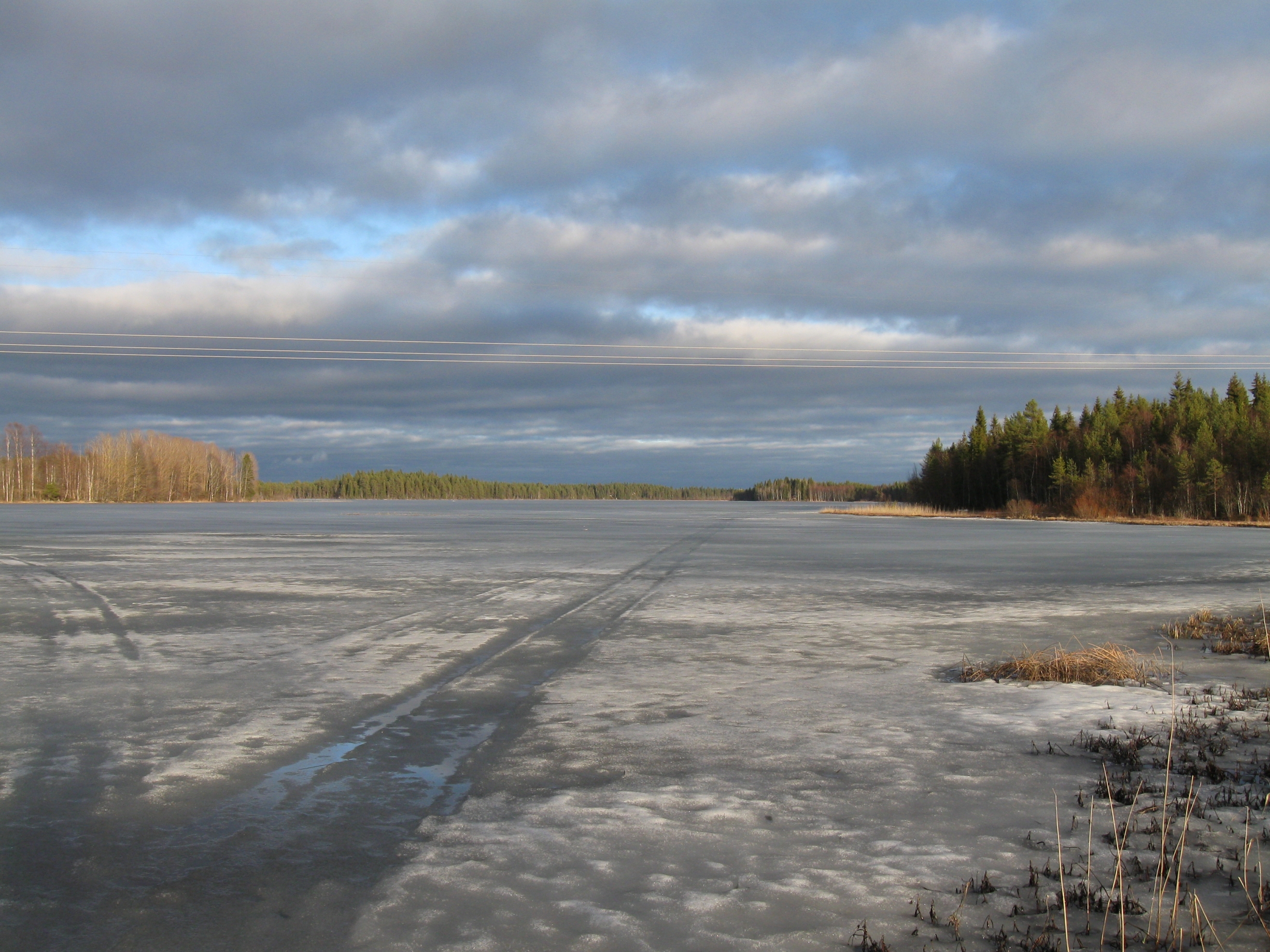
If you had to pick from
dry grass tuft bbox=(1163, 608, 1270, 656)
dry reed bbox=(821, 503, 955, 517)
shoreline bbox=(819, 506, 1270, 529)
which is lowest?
shoreline bbox=(819, 506, 1270, 529)

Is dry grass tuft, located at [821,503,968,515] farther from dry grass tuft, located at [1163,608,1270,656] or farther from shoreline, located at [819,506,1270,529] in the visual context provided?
dry grass tuft, located at [1163,608,1270,656]

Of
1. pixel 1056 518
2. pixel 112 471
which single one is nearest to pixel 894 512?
pixel 1056 518

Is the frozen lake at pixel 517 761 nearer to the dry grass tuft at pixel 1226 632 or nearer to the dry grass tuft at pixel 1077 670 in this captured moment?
the dry grass tuft at pixel 1077 670

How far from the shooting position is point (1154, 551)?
3200 cm

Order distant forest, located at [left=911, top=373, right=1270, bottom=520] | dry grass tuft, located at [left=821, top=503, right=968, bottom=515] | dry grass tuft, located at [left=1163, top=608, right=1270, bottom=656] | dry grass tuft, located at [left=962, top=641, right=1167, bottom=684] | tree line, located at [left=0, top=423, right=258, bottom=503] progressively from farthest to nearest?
1. tree line, located at [left=0, top=423, right=258, bottom=503]
2. dry grass tuft, located at [left=821, top=503, right=968, bottom=515]
3. distant forest, located at [left=911, top=373, right=1270, bottom=520]
4. dry grass tuft, located at [left=1163, top=608, right=1270, bottom=656]
5. dry grass tuft, located at [left=962, top=641, right=1167, bottom=684]

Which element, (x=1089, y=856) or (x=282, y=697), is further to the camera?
(x=282, y=697)

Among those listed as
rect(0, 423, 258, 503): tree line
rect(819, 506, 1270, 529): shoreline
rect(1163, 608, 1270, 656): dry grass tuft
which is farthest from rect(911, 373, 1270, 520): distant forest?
rect(0, 423, 258, 503): tree line

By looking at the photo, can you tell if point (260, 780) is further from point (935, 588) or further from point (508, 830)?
point (935, 588)

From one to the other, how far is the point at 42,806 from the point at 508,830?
310 cm

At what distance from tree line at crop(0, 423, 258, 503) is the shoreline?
11441 centimetres

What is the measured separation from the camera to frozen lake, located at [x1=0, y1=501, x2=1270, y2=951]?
4.43 meters

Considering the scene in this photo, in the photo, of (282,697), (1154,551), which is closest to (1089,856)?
(282,697)

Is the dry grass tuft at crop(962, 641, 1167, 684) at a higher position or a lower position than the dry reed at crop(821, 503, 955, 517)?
higher

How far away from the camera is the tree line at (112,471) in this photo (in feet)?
451
